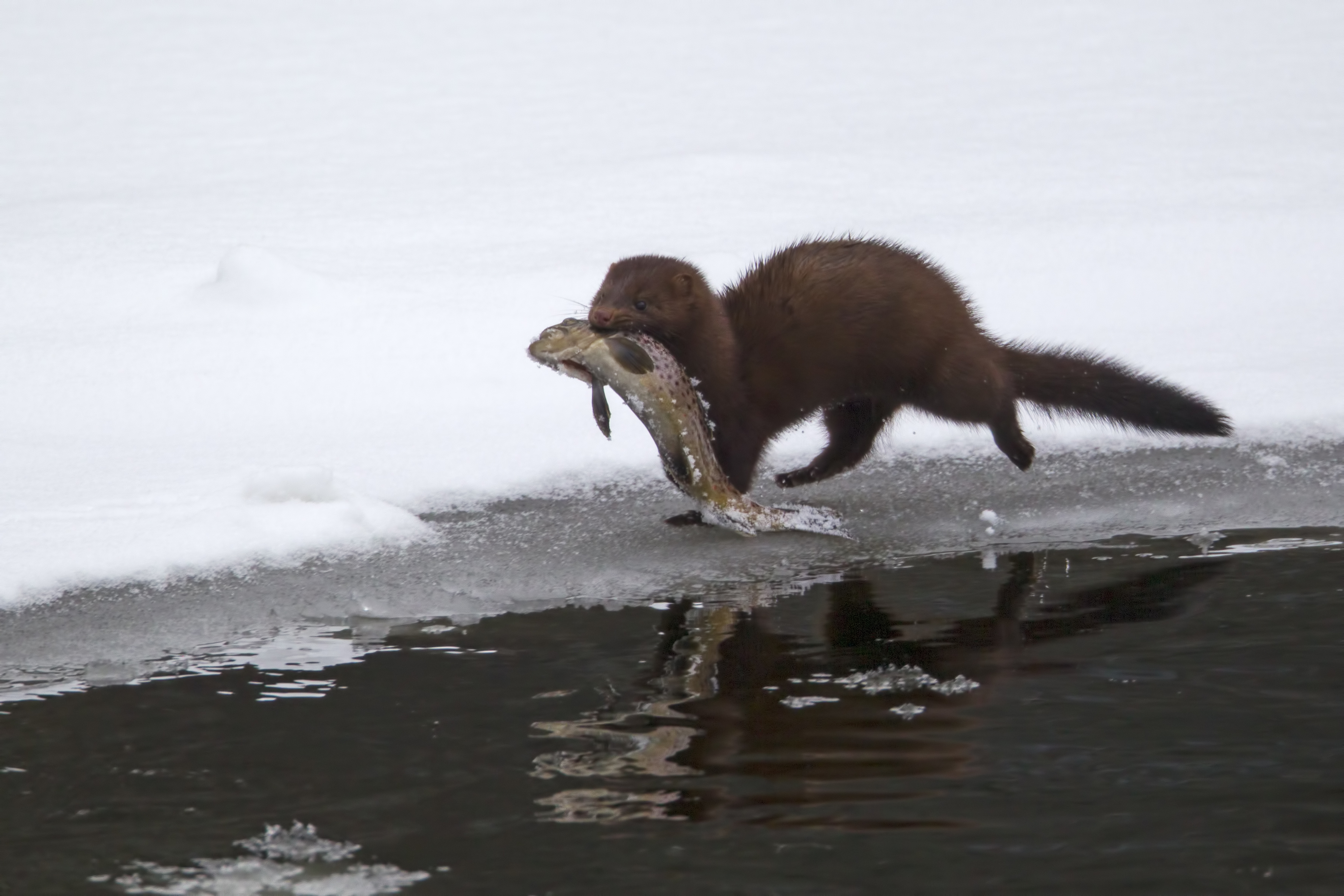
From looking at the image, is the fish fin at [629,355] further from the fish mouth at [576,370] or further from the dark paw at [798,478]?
the dark paw at [798,478]

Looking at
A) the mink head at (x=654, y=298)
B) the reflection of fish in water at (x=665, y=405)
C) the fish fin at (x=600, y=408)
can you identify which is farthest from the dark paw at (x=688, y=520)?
the mink head at (x=654, y=298)

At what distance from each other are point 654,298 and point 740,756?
179cm

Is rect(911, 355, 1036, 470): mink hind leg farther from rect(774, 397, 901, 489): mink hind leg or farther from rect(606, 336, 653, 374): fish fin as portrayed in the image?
rect(606, 336, 653, 374): fish fin

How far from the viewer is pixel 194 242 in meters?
7.88

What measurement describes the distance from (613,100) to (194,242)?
14.9 ft

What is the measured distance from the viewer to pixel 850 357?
15.2 ft

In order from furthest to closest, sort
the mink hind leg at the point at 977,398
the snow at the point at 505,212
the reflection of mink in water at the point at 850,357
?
the snow at the point at 505,212, the mink hind leg at the point at 977,398, the reflection of mink in water at the point at 850,357

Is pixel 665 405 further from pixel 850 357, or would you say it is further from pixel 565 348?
pixel 850 357

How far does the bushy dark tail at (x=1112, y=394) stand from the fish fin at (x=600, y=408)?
1.38 metres

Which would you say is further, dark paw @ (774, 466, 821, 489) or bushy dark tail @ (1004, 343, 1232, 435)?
dark paw @ (774, 466, 821, 489)

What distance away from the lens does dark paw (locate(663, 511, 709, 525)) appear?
178 inches

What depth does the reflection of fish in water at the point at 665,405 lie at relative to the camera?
164 inches

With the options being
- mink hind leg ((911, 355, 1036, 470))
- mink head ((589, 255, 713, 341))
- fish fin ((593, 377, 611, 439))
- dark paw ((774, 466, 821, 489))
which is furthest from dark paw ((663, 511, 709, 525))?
mink hind leg ((911, 355, 1036, 470))

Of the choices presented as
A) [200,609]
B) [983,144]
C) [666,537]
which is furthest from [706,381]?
[983,144]
